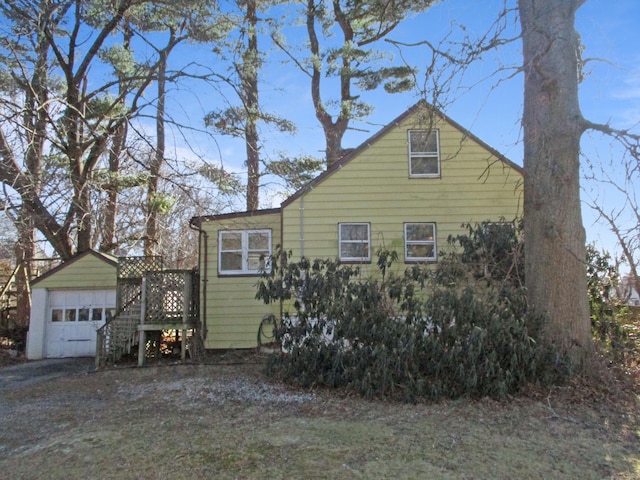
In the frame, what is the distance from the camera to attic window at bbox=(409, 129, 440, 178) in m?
12.8

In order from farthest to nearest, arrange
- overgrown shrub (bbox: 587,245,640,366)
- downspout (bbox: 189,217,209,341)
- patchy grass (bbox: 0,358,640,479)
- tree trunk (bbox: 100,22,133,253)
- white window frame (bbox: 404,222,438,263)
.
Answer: downspout (bbox: 189,217,209,341)
white window frame (bbox: 404,222,438,263)
tree trunk (bbox: 100,22,133,253)
overgrown shrub (bbox: 587,245,640,366)
patchy grass (bbox: 0,358,640,479)

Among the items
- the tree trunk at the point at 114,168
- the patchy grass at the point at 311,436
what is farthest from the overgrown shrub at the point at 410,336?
the tree trunk at the point at 114,168

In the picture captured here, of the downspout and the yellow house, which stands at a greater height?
the yellow house

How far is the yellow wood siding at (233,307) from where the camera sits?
13.2 m

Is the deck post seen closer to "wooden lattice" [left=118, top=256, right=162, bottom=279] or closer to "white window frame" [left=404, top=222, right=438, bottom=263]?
"wooden lattice" [left=118, top=256, right=162, bottom=279]

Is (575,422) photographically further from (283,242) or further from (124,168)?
(124,168)

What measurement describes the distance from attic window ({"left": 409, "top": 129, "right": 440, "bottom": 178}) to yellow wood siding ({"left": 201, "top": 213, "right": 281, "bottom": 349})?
3993 millimetres

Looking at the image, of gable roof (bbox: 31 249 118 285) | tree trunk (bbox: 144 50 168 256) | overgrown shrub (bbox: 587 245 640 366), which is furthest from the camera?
gable roof (bbox: 31 249 118 285)

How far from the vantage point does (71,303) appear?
14953 mm

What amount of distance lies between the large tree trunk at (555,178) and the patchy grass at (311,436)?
1159mm

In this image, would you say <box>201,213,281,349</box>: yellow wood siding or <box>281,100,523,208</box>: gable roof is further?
<box>201,213,281,349</box>: yellow wood siding

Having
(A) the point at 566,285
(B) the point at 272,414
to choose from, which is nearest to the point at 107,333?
(B) the point at 272,414

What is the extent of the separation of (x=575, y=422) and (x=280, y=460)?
354cm

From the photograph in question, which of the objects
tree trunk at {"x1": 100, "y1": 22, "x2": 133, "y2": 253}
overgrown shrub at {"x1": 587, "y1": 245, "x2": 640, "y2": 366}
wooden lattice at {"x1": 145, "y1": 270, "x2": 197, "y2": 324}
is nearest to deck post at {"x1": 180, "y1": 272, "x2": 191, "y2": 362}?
wooden lattice at {"x1": 145, "y1": 270, "x2": 197, "y2": 324}
